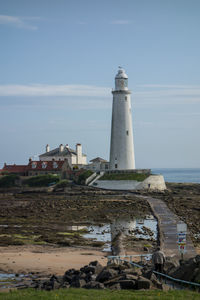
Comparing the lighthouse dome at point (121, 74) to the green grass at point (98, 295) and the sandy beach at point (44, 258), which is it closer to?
the sandy beach at point (44, 258)

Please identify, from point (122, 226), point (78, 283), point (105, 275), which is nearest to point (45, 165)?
point (122, 226)

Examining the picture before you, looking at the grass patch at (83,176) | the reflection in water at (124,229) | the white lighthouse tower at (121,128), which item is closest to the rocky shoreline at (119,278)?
the reflection in water at (124,229)

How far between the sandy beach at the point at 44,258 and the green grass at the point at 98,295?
18.4ft

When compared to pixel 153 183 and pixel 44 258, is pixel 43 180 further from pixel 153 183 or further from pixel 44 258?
pixel 44 258

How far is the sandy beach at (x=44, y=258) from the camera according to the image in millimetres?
20516

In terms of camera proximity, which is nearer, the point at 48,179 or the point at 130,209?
the point at 130,209

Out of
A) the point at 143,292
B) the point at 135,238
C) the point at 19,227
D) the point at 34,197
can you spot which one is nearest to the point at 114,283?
the point at 143,292

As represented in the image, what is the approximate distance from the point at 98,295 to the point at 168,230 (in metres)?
15.9

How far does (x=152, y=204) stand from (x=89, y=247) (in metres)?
21.6

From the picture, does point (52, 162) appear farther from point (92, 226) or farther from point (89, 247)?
point (89, 247)

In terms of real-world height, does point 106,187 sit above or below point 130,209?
above

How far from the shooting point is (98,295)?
13.5 meters

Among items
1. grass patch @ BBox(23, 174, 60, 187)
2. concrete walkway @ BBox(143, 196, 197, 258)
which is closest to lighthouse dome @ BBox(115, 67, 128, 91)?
grass patch @ BBox(23, 174, 60, 187)

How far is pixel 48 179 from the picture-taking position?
68.3m
